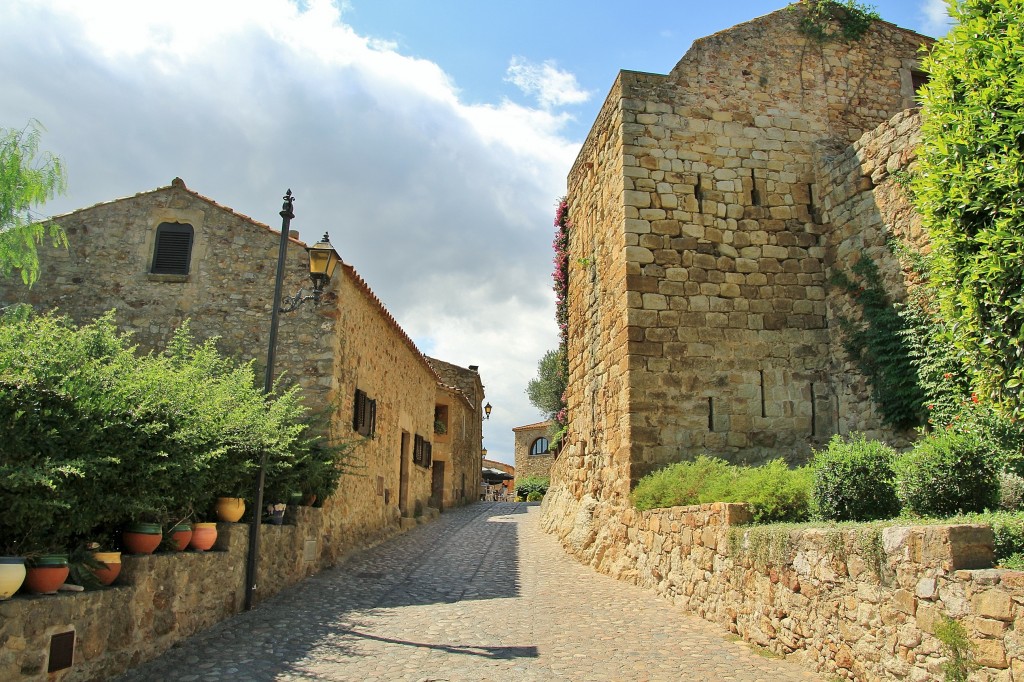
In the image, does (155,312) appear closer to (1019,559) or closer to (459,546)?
(459,546)

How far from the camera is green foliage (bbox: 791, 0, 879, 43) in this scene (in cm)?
1185

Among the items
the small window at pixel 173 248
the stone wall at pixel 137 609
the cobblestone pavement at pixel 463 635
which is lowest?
the cobblestone pavement at pixel 463 635

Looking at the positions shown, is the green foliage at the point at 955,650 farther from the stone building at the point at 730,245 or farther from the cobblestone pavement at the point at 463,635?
the stone building at the point at 730,245

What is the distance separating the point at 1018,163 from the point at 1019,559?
9.08 feet

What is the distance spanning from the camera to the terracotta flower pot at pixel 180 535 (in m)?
5.80

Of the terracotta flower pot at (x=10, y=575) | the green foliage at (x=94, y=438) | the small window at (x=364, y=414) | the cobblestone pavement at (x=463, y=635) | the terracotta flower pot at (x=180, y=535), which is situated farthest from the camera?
Answer: the small window at (x=364, y=414)

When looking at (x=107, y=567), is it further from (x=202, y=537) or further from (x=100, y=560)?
(x=202, y=537)

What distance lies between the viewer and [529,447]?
47188mm

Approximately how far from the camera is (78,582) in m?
4.58

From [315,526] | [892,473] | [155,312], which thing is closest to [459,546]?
[315,526]

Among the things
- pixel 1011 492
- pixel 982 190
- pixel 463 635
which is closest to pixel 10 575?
pixel 463 635

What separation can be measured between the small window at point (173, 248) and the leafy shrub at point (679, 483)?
753cm

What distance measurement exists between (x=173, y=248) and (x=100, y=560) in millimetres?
7408

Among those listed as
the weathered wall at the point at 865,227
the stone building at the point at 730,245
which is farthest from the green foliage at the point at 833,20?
the weathered wall at the point at 865,227
